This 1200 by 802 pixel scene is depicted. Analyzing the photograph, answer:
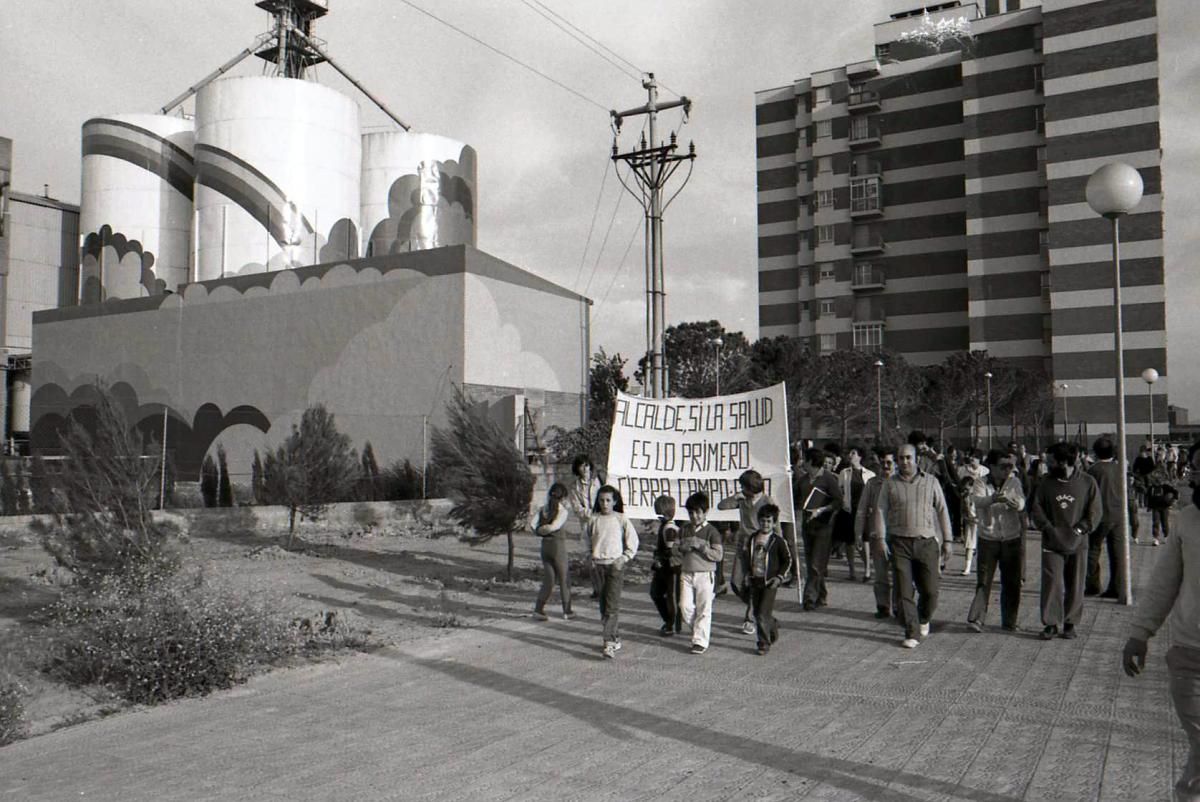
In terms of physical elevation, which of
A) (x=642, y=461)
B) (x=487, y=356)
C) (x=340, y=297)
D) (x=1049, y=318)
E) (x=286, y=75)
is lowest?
(x=642, y=461)

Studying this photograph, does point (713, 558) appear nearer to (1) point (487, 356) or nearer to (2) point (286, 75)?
(1) point (487, 356)

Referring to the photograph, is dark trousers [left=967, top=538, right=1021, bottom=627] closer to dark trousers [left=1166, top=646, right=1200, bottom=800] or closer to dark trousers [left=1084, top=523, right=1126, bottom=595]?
dark trousers [left=1084, top=523, right=1126, bottom=595]

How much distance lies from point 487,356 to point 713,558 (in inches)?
759

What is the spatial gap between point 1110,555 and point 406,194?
1613 inches

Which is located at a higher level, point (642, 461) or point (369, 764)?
point (642, 461)

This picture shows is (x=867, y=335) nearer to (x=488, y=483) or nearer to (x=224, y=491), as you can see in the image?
(x=224, y=491)

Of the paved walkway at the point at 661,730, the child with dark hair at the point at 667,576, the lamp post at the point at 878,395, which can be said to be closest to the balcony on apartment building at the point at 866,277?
the lamp post at the point at 878,395

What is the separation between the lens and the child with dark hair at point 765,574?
8.41 meters

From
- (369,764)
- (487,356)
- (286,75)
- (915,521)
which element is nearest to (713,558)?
(915,521)

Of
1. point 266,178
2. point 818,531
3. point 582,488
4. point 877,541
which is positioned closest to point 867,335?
point 266,178

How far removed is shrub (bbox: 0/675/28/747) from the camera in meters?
6.37

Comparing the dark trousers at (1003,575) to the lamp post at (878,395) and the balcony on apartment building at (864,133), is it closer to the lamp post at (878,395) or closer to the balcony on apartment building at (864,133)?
the lamp post at (878,395)

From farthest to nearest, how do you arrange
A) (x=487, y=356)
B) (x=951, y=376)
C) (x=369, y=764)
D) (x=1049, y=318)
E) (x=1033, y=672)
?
(x=1049, y=318)
(x=951, y=376)
(x=487, y=356)
(x=1033, y=672)
(x=369, y=764)

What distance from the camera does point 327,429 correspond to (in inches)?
718
